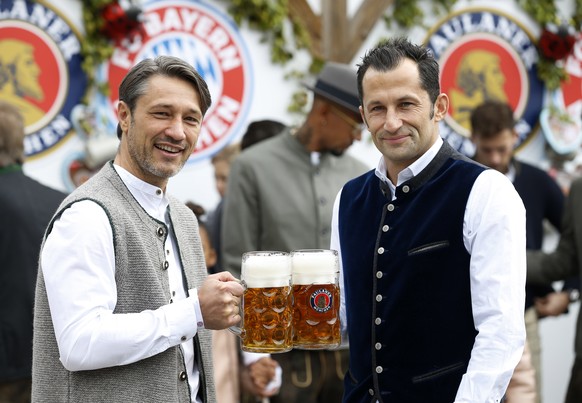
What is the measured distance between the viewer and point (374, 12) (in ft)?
19.4

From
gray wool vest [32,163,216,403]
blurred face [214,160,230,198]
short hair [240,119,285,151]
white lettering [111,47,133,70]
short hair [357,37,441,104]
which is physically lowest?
gray wool vest [32,163,216,403]

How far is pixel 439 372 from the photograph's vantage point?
2119 millimetres

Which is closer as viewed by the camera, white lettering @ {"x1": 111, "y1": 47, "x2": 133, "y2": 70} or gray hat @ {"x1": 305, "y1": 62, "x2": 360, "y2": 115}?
gray hat @ {"x1": 305, "y1": 62, "x2": 360, "y2": 115}

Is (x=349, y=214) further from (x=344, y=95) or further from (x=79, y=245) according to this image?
(x=344, y=95)

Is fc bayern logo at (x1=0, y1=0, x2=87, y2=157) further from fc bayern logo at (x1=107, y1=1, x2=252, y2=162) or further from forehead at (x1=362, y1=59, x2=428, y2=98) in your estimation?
forehead at (x1=362, y1=59, x2=428, y2=98)

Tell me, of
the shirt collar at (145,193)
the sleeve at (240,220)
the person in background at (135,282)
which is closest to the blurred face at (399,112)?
the person in background at (135,282)

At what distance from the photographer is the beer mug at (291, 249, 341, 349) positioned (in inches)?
85.6

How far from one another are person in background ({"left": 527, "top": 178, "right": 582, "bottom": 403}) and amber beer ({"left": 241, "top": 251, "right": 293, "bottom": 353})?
7.05 feet

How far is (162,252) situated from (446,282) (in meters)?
0.68

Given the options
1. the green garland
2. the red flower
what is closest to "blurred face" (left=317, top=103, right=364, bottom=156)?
the green garland

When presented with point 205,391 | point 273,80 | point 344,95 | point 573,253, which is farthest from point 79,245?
point 273,80

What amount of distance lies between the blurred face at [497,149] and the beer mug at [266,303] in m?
2.24

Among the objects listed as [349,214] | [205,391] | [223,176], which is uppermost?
[223,176]

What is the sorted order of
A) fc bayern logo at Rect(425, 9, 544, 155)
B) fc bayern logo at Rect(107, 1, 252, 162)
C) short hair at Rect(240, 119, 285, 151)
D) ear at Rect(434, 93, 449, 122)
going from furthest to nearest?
fc bayern logo at Rect(425, 9, 544, 155) → fc bayern logo at Rect(107, 1, 252, 162) → short hair at Rect(240, 119, 285, 151) → ear at Rect(434, 93, 449, 122)
